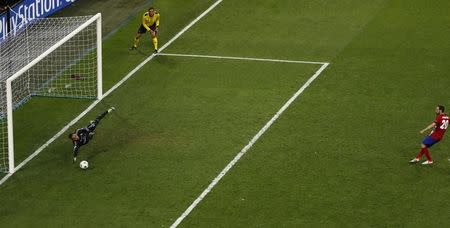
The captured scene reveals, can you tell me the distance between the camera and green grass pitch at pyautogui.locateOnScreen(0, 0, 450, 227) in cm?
2344

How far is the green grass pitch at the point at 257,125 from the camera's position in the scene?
923 inches

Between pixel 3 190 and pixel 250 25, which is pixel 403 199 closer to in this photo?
pixel 3 190

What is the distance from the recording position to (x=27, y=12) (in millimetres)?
33500

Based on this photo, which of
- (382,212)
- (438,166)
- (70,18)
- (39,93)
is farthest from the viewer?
(70,18)

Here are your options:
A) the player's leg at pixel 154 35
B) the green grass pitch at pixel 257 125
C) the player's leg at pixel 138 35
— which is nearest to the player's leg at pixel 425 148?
the green grass pitch at pixel 257 125

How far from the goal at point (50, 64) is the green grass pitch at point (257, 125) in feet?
1.50

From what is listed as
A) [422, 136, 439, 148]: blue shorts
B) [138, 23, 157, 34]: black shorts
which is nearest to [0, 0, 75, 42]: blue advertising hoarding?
[138, 23, 157, 34]: black shorts

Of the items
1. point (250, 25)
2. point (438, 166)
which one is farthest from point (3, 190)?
point (250, 25)

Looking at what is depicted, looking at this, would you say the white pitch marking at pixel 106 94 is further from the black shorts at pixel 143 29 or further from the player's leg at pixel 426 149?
the player's leg at pixel 426 149

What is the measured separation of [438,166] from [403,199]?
6.27 feet

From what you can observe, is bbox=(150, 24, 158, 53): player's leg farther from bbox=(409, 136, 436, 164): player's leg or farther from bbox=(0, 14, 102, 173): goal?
bbox=(409, 136, 436, 164): player's leg

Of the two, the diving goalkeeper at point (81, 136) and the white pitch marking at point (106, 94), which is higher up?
the diving goalkeeper at point (81, 136)

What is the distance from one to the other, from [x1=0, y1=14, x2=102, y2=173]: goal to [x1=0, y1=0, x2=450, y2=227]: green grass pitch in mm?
456

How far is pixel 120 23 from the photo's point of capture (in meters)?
34.9
